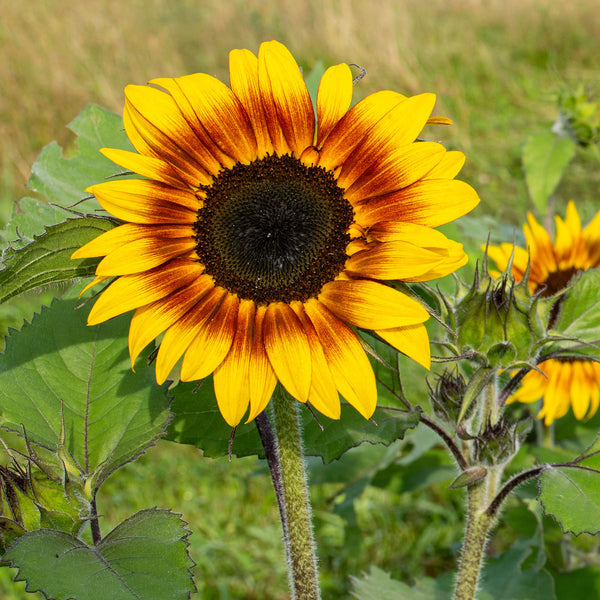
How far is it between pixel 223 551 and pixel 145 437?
1348mm

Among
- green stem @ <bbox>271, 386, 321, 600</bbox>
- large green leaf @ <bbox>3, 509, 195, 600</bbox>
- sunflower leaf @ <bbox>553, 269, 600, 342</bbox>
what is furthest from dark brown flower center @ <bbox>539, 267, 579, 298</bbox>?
large green leaf @ <bbox>3, 509, 195, 600</bbox>

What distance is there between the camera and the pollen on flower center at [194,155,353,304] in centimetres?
77

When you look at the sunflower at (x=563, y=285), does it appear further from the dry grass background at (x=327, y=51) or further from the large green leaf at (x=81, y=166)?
the dry grass background at (x=327, y=51)

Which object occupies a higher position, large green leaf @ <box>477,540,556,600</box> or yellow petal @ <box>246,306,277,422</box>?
yellow petal @ <box>246,306,277,422</box>

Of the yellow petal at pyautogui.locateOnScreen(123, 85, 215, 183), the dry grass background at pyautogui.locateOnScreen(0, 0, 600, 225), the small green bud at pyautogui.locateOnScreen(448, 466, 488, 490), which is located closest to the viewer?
the yellow petal at pyautogui.locateOnScreen(123, 85, 215, 183)

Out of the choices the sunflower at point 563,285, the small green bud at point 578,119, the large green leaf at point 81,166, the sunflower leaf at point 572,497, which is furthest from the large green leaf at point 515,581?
the small green bud at point 578,119

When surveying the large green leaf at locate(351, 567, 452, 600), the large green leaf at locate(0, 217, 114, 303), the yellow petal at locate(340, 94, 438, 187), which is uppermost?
the yellow petal at locate(340, 94, 438, 187)

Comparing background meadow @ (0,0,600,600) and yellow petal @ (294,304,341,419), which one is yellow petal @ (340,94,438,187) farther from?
background meadow @ (0,0,600,600)

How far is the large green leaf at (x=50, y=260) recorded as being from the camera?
0.65 m

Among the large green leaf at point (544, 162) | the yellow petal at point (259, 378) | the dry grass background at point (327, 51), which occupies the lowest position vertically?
the yellow petal at point (259, 378)

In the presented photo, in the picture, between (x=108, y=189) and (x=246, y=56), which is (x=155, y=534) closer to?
(x=108, y=189)

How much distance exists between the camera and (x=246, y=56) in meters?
0.74

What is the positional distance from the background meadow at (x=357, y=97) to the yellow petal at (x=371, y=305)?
443mm

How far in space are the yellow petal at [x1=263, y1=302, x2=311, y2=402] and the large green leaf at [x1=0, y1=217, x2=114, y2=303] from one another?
7.3 inches
